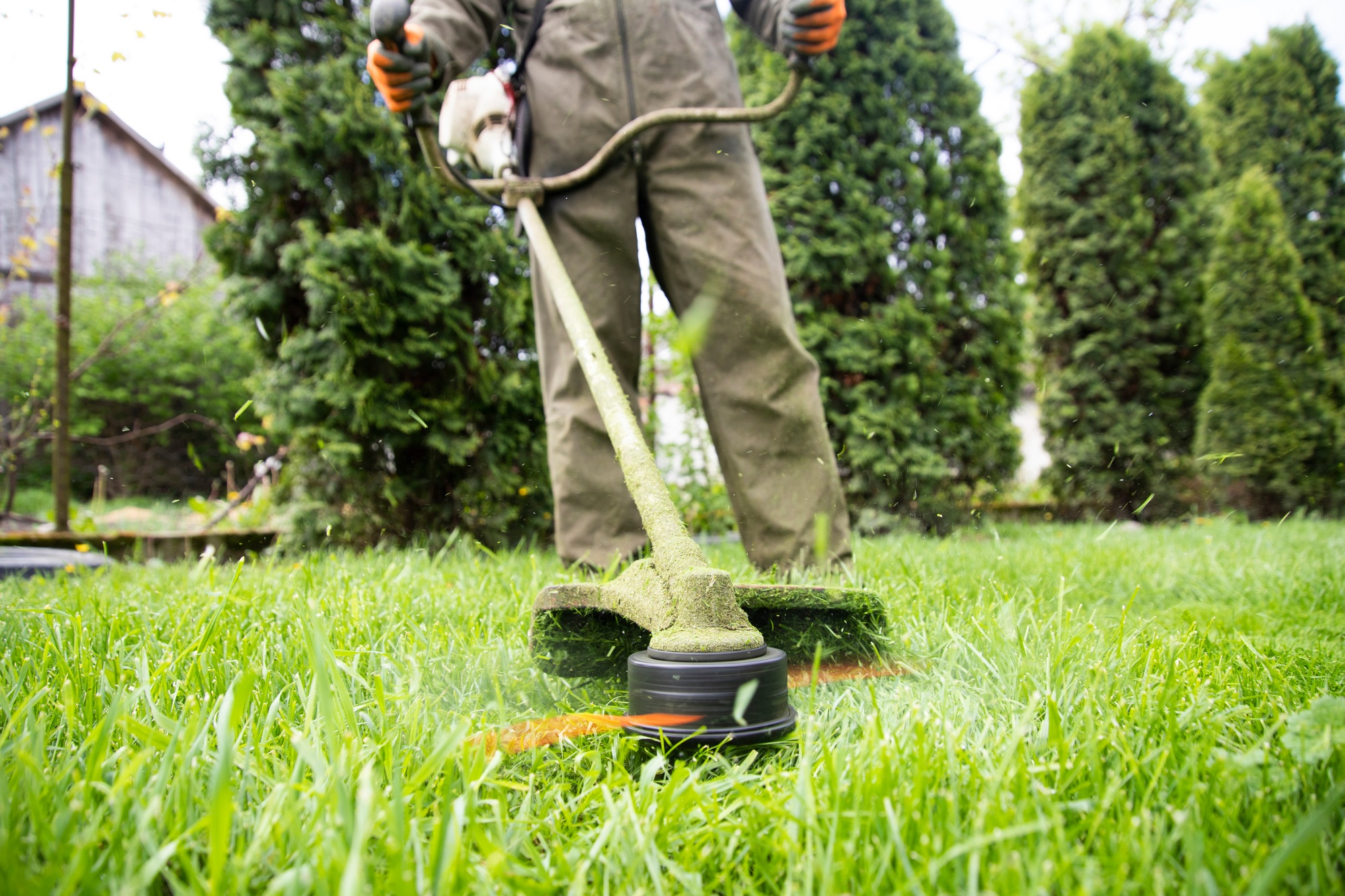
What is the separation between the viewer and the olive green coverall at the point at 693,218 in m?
1.95

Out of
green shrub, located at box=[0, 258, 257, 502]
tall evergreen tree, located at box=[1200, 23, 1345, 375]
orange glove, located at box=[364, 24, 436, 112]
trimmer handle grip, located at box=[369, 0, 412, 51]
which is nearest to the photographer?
trimmer handle grip, located at box=[369, 0, 412, 51]

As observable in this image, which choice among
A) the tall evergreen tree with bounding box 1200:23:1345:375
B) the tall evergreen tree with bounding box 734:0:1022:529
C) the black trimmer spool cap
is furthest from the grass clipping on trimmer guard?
the tall evergreen tree with bounding box 1200:23:1345:375

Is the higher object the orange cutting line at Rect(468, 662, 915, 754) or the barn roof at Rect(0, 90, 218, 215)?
the barn roof at Rect(0, 90, 218, 215)

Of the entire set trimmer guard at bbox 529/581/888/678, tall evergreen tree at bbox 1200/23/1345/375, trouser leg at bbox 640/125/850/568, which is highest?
tall evergreen tree at bbox 1200/23/1345/375

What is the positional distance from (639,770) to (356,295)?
2.77 metres

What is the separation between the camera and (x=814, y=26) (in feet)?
5.89

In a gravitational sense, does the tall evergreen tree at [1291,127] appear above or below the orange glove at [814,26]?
above

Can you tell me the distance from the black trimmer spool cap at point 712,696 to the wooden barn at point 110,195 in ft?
38.6

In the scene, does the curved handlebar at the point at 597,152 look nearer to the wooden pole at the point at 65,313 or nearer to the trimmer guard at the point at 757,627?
the trimmer guard at the point at 757,627

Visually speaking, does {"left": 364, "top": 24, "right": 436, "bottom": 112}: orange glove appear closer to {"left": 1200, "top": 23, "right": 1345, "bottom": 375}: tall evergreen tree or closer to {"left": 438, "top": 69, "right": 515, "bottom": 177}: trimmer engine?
{"left": 438, "top": 69, "right": 515, "bottom": 177}: trimmer engine

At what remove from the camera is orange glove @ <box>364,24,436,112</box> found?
5.50ft

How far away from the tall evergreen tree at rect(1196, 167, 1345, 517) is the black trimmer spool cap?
5.59 metres

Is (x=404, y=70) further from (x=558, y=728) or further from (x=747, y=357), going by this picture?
(x=558, y=728)

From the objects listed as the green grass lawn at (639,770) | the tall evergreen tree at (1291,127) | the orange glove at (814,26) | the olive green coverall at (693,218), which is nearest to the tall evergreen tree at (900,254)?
the olive green coverall at (693,218)
